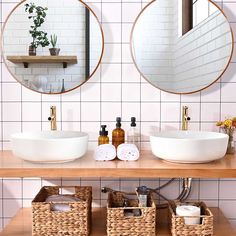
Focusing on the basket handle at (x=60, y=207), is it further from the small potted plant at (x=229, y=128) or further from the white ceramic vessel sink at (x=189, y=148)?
the small potted plant at (x=229, y=128)

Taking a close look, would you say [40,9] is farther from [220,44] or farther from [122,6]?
[220,44]

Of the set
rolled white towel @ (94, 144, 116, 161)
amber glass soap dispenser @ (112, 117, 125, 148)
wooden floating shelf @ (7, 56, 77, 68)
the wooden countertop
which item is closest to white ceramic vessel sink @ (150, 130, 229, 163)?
the wooden countertop

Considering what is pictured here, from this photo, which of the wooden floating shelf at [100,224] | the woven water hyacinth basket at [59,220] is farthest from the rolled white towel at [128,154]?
the wooden floating shelf at [100,224]

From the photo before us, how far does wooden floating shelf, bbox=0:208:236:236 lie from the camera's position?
7.07 ft

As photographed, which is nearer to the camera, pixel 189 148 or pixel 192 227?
pixel 189 148

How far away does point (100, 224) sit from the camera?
2.26 metres

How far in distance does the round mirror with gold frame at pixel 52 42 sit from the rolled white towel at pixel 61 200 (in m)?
0.67

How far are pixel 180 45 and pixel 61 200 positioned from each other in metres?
1.14

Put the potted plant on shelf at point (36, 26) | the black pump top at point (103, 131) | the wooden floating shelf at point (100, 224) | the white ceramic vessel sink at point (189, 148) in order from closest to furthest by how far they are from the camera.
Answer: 1. the white ceramic vessel sink at point (189, 148)
2. the wooden floating shelf at point (100, 224)
3. the black pump top at point (103, 131)
4. the potted plant on shelf at point (36, 26)

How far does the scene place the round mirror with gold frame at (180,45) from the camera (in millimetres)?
2385

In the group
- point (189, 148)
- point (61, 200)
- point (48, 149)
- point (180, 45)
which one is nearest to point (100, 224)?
point (61, 200)

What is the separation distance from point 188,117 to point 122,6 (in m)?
0.77

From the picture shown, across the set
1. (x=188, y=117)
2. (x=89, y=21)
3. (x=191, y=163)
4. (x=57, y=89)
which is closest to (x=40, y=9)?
(x=89, y=21)

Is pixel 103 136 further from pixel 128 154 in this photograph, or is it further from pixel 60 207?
pixel 60 207
